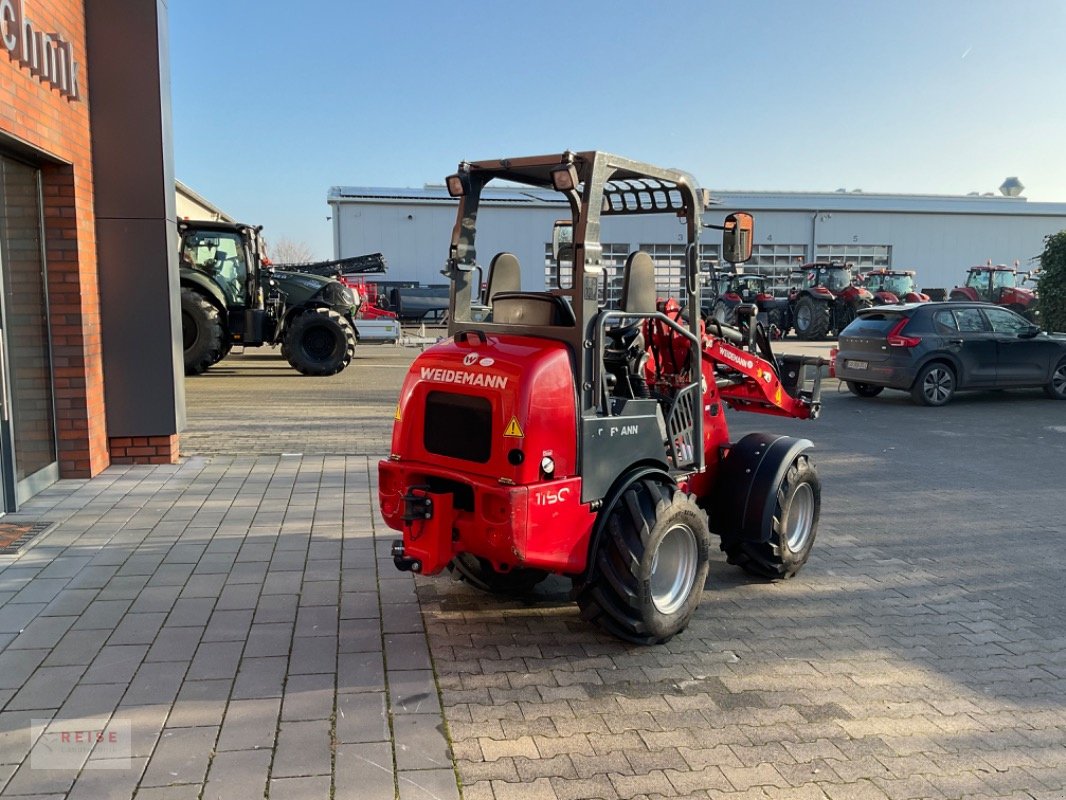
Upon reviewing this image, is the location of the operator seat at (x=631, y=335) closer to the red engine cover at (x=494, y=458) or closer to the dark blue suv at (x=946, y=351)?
Result: the red engine cover at (x=494, y=458)

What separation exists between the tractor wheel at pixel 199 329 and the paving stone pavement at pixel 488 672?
8715 millimetres

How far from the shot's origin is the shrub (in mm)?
16547

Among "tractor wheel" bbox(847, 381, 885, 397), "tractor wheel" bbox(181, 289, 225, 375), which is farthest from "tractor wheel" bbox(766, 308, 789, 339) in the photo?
"tractor wheel" bbox(181, 289, 225, 375)

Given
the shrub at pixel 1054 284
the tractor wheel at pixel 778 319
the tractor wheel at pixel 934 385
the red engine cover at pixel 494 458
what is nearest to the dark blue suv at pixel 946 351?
the tractor wheel at pixel 934 385

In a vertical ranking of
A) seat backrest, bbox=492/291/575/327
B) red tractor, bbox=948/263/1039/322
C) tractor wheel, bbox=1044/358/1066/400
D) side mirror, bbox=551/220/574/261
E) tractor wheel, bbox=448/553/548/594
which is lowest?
tractor wheel, bbox=448/553/548/594

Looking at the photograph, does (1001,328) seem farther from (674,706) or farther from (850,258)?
(850,258)

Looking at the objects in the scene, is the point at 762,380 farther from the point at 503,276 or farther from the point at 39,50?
the point at 39,50

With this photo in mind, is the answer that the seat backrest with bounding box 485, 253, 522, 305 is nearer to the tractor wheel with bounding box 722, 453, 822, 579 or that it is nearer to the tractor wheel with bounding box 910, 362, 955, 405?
the tractor wheel with bounding box 722, 453, 822, 579

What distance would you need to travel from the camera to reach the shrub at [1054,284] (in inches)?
651

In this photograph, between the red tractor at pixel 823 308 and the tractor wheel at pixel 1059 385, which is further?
the red tractor at pixel 823 308

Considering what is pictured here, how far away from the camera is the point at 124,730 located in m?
3.51

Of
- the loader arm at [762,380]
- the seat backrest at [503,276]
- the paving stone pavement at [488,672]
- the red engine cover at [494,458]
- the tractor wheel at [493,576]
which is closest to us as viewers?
the paving stone pavement at [488,672]

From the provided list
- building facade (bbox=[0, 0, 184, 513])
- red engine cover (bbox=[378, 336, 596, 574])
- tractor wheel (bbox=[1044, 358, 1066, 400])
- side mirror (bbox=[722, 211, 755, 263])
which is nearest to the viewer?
red engine cover (bbox=[378, 336, 596, 574])

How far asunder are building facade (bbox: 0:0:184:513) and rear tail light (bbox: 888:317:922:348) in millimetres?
10350
